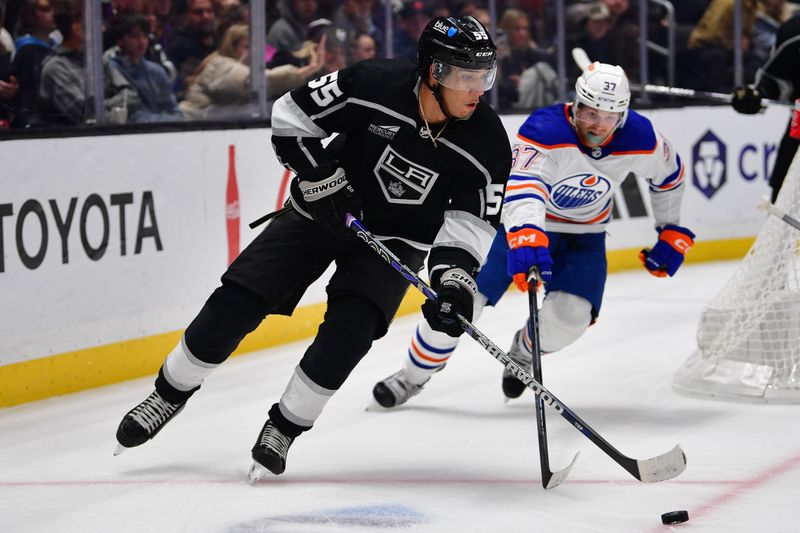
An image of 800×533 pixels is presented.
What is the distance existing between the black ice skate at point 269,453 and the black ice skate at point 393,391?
0.88 meters

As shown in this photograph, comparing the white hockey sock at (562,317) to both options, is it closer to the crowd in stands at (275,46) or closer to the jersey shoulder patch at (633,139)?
the jersey shoulder patch at (633,139)

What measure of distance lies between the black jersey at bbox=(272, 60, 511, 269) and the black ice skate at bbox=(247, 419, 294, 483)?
0.56m

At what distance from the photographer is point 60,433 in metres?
3.56

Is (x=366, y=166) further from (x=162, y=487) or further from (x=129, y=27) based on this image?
(x=129, y=27)

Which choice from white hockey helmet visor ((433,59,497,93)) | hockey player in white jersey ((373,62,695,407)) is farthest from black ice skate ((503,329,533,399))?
white hockey helmet visor ((433,59,497,93))

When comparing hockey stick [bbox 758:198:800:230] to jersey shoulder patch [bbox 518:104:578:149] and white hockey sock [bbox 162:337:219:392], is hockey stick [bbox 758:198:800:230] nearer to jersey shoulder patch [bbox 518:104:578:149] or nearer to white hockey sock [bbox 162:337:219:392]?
jersey shoulder patch [bbox 518:104:578:149]

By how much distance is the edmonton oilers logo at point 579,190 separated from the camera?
11.9 ft

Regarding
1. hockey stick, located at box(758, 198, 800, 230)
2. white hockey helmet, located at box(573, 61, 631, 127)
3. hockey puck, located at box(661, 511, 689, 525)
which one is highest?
white hockey helmet, located at box(573, 61, 631, 127)

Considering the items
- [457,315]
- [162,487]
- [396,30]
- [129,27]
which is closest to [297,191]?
[457,315]

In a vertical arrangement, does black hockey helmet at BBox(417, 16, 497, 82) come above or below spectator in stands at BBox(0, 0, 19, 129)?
above

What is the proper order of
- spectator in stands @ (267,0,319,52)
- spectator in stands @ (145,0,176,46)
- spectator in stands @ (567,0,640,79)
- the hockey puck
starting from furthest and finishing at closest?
spectator in stands @ (567,0,640,79) → spectator in stands @ (267,0,319,52) → spectator in stands @ (145,0,176,46) → the hockey puck

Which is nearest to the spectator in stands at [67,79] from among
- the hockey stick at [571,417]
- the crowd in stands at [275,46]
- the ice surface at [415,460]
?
the crowd in stands at [275,46]

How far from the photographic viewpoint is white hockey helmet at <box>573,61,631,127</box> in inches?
136

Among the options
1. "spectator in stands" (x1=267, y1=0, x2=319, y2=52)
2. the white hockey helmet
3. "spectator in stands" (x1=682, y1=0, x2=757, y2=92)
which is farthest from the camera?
"spectator in stands" (x1=682, y1=0, x2=757, y2=92)
